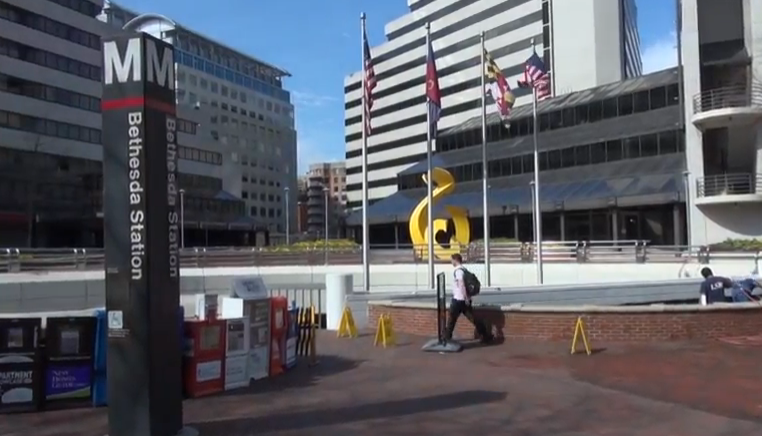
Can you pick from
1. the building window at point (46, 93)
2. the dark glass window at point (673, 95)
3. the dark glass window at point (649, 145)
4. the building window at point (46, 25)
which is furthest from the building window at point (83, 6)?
the dark glass window at point (673, 95)

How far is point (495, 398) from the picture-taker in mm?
10594

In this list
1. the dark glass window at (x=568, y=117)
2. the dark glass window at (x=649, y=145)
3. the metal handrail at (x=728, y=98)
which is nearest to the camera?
the metal handrail at (x=728, y=98)

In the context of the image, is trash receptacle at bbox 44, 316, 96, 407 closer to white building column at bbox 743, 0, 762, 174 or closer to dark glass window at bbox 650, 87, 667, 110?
white building column at bbox 743, 0, 762, 174

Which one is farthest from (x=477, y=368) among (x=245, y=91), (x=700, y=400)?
(x=245, y=91)

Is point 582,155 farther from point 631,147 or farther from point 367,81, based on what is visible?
point 367,81

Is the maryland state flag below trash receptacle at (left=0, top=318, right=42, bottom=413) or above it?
above

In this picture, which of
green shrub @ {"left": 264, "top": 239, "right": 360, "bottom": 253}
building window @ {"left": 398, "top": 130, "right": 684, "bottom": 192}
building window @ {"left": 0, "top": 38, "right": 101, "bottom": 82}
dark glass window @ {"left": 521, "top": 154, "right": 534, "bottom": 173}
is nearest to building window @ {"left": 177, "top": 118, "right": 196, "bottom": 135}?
building window @ {"left": 0, "top": 38, "right": 101, "bottom": 82}

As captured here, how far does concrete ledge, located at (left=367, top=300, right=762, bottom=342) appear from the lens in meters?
15.6

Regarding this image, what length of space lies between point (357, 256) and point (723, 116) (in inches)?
831

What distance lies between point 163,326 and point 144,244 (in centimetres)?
88

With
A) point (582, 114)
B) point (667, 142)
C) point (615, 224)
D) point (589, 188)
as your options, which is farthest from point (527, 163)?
point (667, 142)

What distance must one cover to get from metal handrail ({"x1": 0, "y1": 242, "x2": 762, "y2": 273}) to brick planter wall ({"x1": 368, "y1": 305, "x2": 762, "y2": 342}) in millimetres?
14942

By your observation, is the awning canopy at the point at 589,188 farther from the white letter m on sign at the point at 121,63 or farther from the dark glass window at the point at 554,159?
the white letter m on sign at the point at 121,63

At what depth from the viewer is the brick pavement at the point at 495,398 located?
29.8 feet
